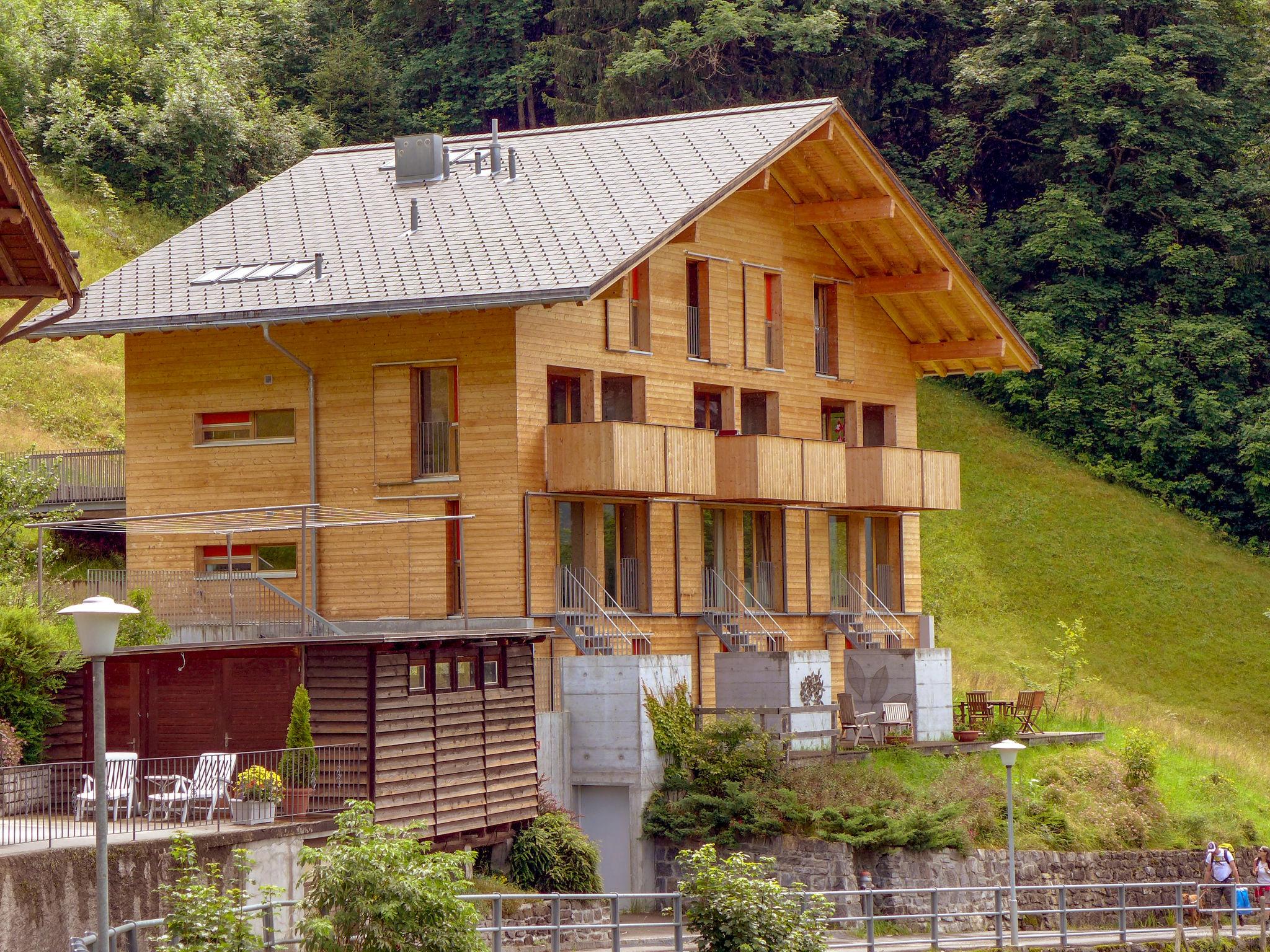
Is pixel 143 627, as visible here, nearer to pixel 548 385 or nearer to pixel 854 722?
pixel 548 385

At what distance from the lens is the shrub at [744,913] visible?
2319 centimetres

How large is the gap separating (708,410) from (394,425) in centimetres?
662

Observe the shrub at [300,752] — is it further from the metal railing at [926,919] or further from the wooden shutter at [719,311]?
the wooden shutter at [719,311]

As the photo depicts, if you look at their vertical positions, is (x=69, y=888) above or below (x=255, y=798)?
below

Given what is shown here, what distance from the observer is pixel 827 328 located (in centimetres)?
4125

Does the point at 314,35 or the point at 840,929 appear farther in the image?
the point at 314,35

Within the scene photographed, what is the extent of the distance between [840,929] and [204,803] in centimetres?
945

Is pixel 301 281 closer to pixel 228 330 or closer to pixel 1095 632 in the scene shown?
pixel 228 330

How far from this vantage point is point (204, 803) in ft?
83.4

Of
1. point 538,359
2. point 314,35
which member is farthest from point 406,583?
point 314,35

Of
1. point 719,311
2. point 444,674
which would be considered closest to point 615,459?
point 719,311

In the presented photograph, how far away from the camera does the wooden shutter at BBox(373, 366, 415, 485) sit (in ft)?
112

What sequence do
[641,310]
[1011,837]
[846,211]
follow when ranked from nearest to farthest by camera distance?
[1011,837] < [641,310] < [846,211]

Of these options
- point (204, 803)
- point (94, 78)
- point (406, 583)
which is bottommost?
point (204, 803)
